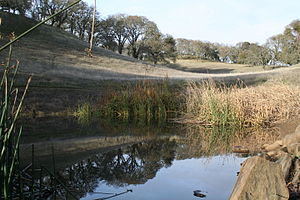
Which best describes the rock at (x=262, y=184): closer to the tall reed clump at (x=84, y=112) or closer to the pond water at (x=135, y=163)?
the pond water at (x=135, y=163)

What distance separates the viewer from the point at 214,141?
7.52 metres

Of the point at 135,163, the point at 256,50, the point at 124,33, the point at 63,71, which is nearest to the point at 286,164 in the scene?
the point at 135,163

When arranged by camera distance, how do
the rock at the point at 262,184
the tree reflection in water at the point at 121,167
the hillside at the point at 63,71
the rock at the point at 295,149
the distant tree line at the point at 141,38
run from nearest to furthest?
the rock at the point at 262,184, the tree reflection in water at the point at 121,167, the rock at the point at 295,149, the hillside at the point at 63,71, the distant tree line at the point at 141,38

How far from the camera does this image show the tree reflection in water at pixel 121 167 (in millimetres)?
4328

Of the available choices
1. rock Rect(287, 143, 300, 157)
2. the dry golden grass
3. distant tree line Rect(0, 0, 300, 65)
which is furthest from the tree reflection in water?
the dry golden grass

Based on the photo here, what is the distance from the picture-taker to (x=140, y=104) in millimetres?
12070

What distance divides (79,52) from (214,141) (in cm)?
2728

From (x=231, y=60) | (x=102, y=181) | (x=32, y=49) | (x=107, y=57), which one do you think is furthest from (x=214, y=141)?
(x=231, y=60)

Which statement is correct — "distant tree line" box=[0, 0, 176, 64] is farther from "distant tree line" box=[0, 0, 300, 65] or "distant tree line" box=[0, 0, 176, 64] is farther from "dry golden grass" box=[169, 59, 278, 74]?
"dry golden grass" box=[169, 59, 278, 74]

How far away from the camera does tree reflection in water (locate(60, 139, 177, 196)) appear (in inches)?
170

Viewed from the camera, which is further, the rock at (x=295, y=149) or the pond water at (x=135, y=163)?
the rock at (x=295, y=149)

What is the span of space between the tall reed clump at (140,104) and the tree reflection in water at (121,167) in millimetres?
4842

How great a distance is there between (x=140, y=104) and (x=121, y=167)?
6.89 m

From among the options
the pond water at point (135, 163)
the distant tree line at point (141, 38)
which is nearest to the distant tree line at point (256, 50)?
the distant tree line at point (141, 38)
